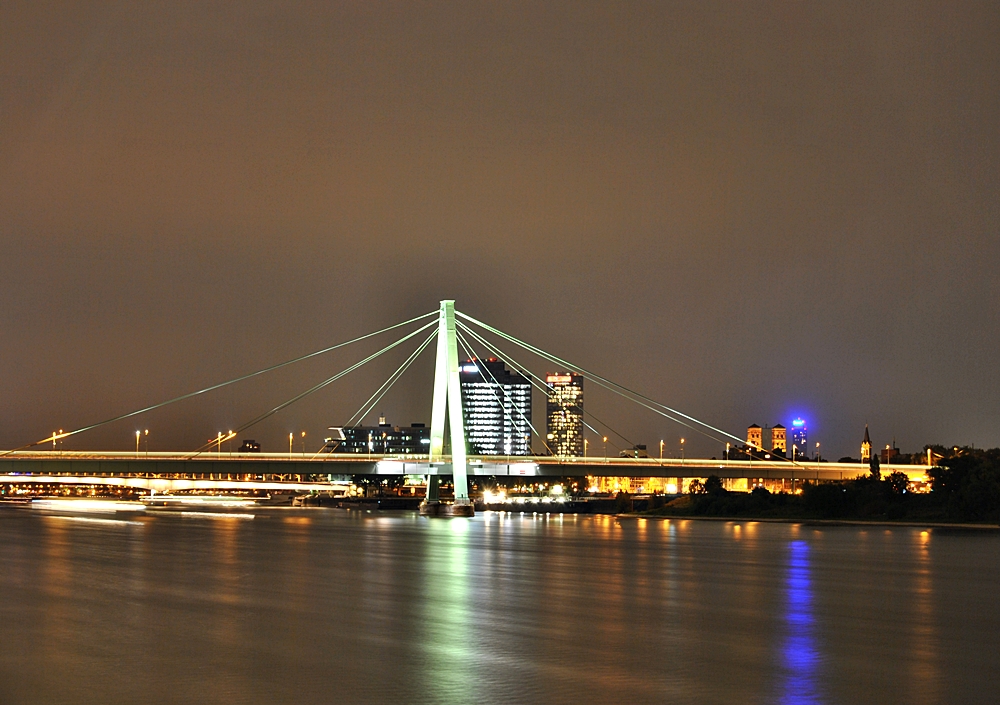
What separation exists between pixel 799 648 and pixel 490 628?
17.4ft

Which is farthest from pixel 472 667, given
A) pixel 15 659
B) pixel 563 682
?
pixel 15 659

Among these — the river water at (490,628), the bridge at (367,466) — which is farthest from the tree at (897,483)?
the river water at (490,628)

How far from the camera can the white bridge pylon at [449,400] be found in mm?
74438

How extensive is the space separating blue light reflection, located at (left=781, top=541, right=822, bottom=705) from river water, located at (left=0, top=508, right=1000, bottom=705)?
7 centimetres

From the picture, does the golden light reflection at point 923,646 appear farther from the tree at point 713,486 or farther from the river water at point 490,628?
the tree at point 713,486

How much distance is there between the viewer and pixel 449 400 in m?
74.9

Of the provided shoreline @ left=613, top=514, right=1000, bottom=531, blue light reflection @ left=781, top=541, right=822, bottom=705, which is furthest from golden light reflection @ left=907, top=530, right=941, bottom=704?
shoreline @ left=613, top=514, right=1000, bottom=531

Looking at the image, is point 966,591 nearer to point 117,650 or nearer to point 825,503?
point 117,650

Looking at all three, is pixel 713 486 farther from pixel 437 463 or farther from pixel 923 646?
pixel 923 646

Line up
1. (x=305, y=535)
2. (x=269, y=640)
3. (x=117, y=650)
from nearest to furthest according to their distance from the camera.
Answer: (x=117, y=650) < (x=269, y=640) < (x=305, y=535)

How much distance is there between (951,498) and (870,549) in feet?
109

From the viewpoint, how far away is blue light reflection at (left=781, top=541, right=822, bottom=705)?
14.0 meters

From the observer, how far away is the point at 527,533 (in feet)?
204

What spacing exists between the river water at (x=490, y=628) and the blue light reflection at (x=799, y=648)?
0.22ft
